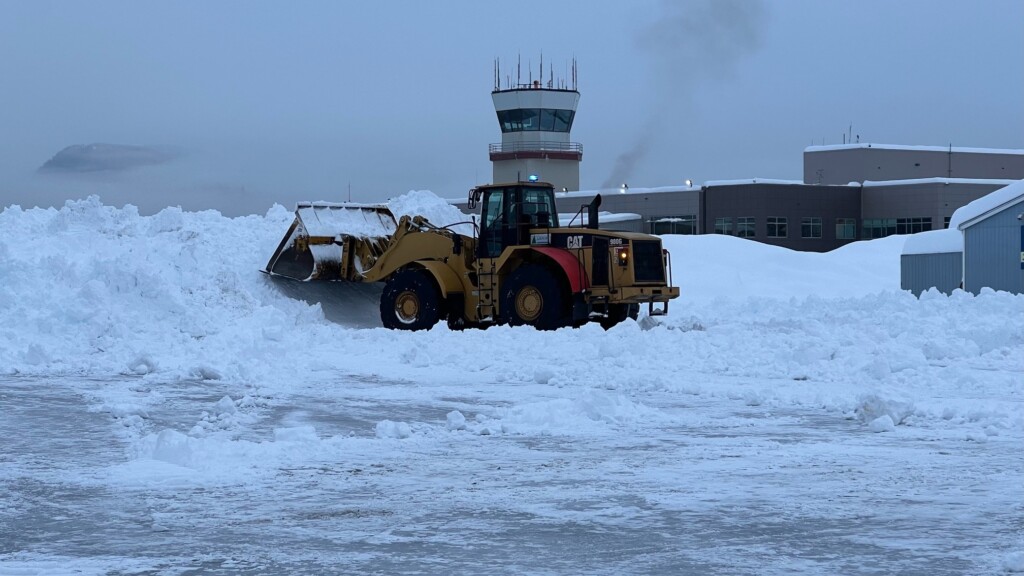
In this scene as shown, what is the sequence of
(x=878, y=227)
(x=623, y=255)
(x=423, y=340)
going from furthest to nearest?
(x=878, y=227) → (x=623, y=255) → (x=423, y=340)

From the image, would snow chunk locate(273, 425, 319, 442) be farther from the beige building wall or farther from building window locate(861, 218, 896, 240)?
the beige building wall

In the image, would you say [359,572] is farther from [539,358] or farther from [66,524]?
[539,358]

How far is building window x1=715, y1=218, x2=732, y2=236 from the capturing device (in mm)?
67062

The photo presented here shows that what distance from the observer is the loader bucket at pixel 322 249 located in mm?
23797

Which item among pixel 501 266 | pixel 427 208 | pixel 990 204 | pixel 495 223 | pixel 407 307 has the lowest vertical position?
pixel 407 307

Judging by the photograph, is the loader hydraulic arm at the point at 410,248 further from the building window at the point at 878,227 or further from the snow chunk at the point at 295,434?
the building window at the point at 878,227

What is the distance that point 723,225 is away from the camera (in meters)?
67.2

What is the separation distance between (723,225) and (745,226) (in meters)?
1.18

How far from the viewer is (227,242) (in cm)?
2555

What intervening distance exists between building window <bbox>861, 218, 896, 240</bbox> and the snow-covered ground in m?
46.6

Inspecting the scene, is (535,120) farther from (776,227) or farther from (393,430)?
(393,430)

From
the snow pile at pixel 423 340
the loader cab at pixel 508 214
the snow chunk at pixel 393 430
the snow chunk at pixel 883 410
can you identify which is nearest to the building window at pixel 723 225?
the snow pile at pixel 423 340

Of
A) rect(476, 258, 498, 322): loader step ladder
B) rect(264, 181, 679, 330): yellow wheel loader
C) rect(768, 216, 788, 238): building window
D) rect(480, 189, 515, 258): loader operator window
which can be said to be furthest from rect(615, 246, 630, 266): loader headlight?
rect(768, 216, 788, 238): building window

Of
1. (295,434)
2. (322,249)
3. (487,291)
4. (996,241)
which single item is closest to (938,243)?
(996,241)
